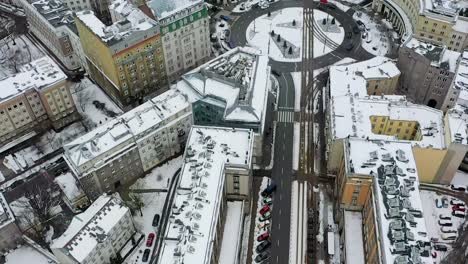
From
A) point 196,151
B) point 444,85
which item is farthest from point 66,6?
point 444,85

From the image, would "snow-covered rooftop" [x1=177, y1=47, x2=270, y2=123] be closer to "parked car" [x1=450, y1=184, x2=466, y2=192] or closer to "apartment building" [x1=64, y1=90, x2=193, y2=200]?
→ "apartment building" [x1=64, y1=90, x2=193, y2=200]

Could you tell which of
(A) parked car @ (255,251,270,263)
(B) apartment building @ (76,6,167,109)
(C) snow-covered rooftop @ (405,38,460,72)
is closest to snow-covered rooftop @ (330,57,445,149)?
(C) snow-covered rooftop @ (405,38,460,72)

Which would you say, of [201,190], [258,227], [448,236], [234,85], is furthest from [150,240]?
[448,236]

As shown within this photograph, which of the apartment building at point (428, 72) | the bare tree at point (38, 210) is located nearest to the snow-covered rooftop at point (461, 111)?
the apartment building at point (428, 72)

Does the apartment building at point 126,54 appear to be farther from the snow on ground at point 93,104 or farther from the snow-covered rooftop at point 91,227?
the snow-covered rooftop at point 91,227

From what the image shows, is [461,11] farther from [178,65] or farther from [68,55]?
[68,55]
